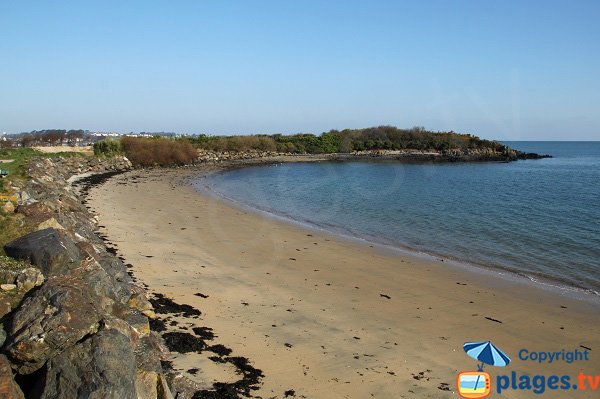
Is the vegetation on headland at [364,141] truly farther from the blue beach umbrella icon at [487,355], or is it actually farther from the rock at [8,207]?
the blue beach umbrella icon at [487,355]

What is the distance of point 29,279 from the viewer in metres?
6.30

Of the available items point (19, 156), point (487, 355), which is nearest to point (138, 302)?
point (487, 355)

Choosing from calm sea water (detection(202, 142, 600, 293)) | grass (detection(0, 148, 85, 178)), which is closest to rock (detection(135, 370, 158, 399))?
calm sea water (detection(202, 142, 600, 293))

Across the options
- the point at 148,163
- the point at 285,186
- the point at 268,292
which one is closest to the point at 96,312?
the point at 268,292

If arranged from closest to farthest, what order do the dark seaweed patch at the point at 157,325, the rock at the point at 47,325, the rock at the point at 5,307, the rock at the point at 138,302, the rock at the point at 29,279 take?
the rock at the point at 47,325
the rock at the point at 5,307
the rock at the point at 29,279
the dark seaweed patch at the point at 157,325
the rock at the point at 138,302

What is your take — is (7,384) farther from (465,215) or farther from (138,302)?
(465,215)

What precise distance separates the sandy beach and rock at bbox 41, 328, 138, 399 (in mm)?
1742

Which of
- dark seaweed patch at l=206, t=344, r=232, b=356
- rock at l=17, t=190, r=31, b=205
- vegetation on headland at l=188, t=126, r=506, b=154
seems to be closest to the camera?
dark seaweed patch at l=206, t=344, r=232, b=356

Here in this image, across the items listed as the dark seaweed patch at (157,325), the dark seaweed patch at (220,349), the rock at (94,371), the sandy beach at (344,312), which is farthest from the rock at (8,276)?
the dark seaweed patch at (220,349)

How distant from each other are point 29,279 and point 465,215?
2093 cm

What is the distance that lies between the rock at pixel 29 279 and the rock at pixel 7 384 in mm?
1550

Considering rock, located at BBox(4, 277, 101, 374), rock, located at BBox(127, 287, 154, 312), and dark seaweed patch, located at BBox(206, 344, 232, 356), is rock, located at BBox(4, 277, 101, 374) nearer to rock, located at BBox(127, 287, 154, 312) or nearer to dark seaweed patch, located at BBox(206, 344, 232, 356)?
dark seaweed patch, located at BBox(206, 344, 232, 356)

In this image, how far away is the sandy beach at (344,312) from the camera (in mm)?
7016

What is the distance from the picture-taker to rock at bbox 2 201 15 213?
32.2 ft
